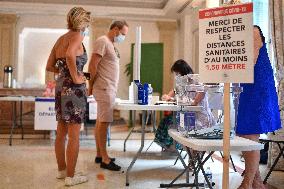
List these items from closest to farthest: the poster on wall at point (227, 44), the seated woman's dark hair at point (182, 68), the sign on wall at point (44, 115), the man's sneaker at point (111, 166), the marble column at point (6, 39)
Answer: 1. the poster on wall at point (227, 44)
2. the man's sneaker at point (111, 166)
3. the seated woman's dark hair at point (182, 68)
4. the sign on wall at point (44, 115)
5. the marble column at point (6, 39)

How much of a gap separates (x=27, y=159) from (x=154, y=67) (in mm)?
6151

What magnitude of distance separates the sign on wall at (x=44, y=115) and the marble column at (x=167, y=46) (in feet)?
16.4

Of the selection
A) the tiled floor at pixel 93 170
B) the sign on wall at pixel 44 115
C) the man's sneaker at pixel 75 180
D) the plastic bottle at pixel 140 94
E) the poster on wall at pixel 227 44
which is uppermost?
the poster on wall at pixel 227 44

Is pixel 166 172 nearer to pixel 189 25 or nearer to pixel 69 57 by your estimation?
pixel 69 57

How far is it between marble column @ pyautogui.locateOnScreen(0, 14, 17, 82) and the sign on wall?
15.0ft

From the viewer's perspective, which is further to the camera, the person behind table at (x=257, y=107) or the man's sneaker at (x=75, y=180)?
the man's sneaker at (x=75, y=180)

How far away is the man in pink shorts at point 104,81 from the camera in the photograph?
349 centimetres

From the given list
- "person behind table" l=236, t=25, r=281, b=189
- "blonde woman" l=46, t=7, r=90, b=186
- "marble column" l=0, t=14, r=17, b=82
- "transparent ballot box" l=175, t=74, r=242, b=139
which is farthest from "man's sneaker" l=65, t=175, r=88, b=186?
"marble column" l=0, t=14, r=17, b=82

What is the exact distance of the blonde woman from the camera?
280 centimetres

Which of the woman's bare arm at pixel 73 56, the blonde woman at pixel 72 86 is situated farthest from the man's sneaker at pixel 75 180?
the woman's bare arm at pixel 73 56

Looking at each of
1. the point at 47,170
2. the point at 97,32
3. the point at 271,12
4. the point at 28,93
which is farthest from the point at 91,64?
the point at 97,32

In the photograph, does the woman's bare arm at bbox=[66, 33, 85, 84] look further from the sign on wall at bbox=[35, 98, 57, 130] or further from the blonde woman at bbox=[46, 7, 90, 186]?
the sign on wall at bbox=[35, 98, 57, 130]

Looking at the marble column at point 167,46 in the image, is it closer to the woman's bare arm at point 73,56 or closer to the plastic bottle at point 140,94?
the plastic bottle at point 140,94

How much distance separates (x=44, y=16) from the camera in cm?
957
